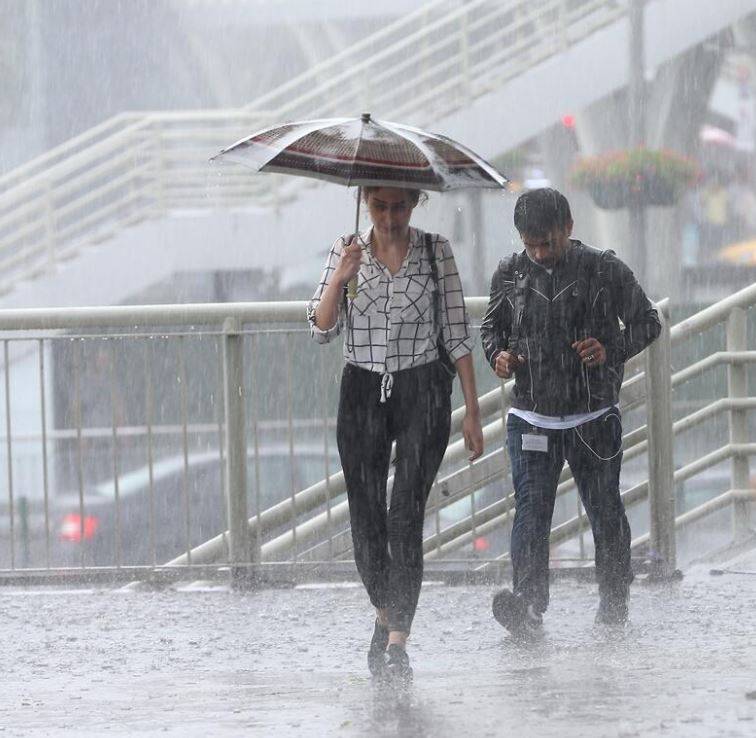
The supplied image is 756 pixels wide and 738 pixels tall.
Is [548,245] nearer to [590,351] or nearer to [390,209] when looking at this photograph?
[590,351]

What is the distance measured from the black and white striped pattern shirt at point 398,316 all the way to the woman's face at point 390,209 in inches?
3.4

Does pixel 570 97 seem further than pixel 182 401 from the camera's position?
Yes

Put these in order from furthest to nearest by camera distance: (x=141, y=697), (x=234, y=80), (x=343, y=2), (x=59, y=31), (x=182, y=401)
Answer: (x=234, y=80), (x=59, y=31), (x=343, y=2), (x=182, y=401), (x=141, y=697)

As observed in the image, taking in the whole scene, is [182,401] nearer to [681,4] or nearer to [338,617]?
[338,617]

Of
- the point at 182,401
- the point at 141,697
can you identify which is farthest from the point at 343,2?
the point at 141,697

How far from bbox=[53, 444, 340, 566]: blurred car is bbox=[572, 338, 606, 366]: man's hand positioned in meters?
1.99

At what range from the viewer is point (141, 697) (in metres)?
5.44

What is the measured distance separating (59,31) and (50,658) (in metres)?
27.2

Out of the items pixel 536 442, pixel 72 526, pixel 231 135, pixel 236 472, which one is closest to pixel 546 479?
pixel 536 442

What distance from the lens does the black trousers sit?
18.4 feet

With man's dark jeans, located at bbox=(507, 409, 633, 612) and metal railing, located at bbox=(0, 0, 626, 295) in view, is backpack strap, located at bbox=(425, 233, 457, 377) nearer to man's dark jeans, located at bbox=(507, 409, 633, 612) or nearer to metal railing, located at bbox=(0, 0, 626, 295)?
man's dark jeans, located at bbox=(507, 409, 633, 612)

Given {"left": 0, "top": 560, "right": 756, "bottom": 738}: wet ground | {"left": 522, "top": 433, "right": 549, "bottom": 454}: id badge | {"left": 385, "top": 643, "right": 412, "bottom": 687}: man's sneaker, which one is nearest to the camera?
{"left": 0, "top": 560, "right": 756, "bottom": 738}: wet ground

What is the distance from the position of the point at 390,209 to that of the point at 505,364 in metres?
0.87

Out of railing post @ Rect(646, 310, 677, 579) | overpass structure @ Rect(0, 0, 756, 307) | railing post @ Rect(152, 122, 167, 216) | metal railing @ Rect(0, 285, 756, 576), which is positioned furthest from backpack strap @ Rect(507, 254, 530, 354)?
railing post @ Rect(152, 122, 167, 216)
